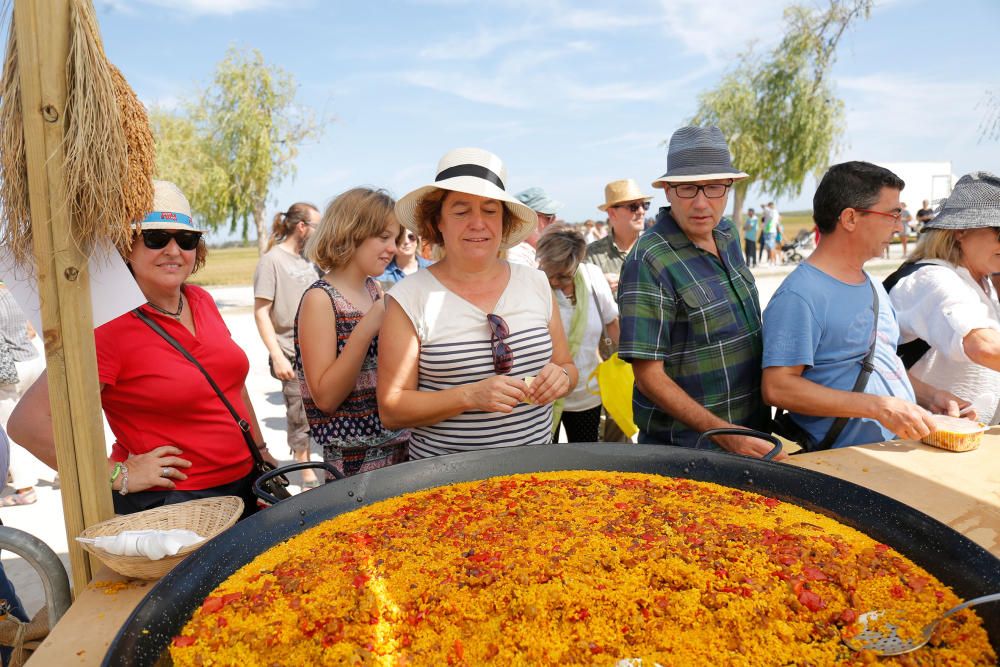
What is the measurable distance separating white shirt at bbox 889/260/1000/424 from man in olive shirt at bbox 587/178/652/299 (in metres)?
2.53

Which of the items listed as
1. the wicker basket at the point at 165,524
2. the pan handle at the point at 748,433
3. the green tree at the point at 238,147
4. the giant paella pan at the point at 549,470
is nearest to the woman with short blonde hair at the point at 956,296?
the pan handle at the point at 748,433

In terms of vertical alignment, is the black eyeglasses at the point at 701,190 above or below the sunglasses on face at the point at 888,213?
above

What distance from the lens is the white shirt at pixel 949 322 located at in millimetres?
2674

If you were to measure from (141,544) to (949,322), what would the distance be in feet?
9.79

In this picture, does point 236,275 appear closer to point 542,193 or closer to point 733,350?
point 542,193

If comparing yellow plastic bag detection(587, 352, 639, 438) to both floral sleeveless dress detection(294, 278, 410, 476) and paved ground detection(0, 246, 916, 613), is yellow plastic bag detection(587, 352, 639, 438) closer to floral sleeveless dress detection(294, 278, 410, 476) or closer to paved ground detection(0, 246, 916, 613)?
floral sleeveless dress detection(294, 278, 410, 476)

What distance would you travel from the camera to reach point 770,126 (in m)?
26.3

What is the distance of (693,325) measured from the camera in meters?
2.55

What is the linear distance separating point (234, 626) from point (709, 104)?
31.5 meters

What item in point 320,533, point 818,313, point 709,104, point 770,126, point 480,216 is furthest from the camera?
point 709,104

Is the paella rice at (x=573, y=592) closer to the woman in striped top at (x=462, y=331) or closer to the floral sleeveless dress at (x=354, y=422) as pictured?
the woman in striped top at (x=462, y=331)

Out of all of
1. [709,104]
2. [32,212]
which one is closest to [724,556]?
[32,212]

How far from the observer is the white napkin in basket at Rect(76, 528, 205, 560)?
1416 millimetres

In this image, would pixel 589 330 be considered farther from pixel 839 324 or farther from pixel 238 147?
pixel 238 147
